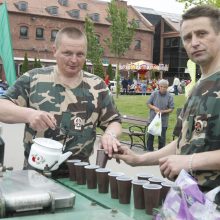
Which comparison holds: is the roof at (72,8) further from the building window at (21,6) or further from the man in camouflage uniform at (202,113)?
the man in camouflage uniform at (202,113)

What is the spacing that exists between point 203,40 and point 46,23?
4733 centimetres

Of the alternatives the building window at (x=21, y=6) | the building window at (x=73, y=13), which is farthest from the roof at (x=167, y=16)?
the building window at (x=21, y=6)

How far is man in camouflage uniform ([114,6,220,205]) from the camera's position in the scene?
190 centimetres

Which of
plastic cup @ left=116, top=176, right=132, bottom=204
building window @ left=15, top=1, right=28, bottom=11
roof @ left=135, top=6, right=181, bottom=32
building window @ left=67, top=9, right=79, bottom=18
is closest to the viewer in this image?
plastic cup @ left=116, top=176, right=132, bottom=204

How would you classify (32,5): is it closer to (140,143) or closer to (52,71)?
(140,143)

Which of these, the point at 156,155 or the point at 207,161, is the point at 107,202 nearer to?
the point at 156,155

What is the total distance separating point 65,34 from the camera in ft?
9.80

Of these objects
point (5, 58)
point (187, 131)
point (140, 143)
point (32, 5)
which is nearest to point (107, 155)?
point (187, 131)

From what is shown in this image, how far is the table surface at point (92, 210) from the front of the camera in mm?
1815

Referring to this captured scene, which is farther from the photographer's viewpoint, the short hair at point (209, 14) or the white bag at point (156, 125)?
the white bag at point (156, 125)

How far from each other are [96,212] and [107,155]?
829mm

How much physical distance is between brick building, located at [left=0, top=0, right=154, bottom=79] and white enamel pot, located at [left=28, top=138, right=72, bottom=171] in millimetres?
42389

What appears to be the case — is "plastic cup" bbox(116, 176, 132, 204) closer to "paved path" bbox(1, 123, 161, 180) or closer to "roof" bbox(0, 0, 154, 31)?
"paved path" bbox(1, 123, 161, 180)

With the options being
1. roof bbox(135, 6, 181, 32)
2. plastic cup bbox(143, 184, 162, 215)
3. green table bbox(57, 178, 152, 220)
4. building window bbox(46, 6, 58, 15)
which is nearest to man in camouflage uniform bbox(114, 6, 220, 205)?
plastic cup bbox(143, 184, 162, 215)
